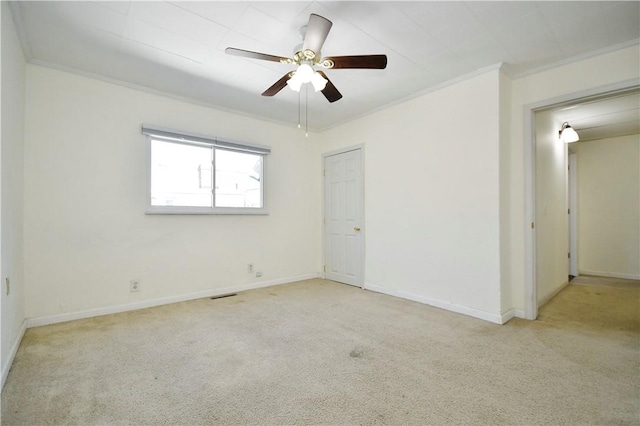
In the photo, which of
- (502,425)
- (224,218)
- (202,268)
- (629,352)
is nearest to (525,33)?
A: (629,352)

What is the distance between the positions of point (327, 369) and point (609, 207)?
6042mm

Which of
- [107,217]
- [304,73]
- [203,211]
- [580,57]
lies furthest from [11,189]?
[580,57]

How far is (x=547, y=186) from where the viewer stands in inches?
147

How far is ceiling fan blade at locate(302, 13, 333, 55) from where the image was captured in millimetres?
1799

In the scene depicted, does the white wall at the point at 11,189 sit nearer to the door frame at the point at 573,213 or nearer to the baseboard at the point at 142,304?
the baseboard at the point at 142,304

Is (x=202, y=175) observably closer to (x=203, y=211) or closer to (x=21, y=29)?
(x=203, y=211)

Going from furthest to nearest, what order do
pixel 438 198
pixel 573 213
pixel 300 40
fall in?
1. pixel 573 213
2. pixel 438 198
3. pixel 300 40

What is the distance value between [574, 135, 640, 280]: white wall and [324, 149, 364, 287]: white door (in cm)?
437

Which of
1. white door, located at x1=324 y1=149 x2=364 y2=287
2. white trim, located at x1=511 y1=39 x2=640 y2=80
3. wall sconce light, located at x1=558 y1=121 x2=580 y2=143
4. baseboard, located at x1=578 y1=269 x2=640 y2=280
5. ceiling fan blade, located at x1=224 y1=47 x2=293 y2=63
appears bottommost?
baseboard, located at x1=578 y1=269 x2=640 y2=280

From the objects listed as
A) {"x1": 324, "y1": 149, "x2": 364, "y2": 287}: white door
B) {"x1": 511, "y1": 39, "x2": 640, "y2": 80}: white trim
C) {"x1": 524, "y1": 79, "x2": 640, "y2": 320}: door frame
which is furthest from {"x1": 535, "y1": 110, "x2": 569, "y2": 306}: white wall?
{"x1": 324, "y1": 149, "x2": 364, "y2": 287}: white door

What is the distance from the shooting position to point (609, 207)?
507cm

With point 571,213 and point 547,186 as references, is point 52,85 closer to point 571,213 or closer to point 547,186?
point 547,186

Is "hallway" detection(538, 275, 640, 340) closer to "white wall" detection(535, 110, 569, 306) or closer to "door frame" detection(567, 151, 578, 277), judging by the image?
"white wall" detection(535, 110, 569, 306)

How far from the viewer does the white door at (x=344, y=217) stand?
170 inches
